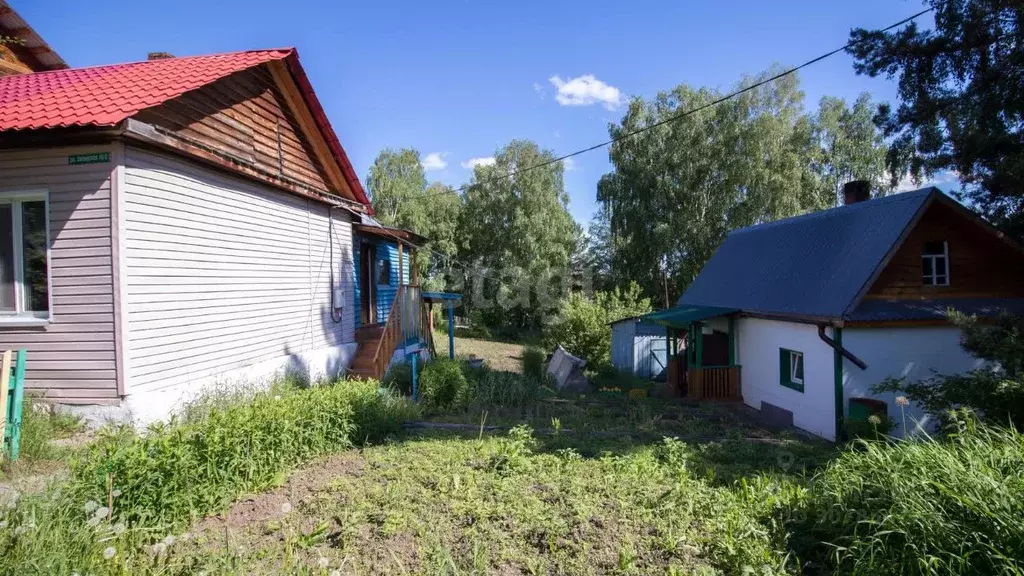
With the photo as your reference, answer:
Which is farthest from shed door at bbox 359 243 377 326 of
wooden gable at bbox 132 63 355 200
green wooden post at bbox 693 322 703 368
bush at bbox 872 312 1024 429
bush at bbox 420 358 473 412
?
bush at bbox 872 312 1024 429

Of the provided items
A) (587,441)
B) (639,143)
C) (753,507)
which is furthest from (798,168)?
(753,507)

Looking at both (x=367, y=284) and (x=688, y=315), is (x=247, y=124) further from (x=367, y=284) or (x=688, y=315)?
(x=688, y=315)

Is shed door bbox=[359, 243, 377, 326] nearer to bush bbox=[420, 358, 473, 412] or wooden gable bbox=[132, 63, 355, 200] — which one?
wooden gable bbox=[132, 63, 355, 200]

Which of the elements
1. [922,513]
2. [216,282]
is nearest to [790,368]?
[922,513]

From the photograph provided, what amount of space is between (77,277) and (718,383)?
13509 mm

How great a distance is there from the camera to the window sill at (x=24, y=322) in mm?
6695

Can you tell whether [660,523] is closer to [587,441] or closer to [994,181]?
[587,441]

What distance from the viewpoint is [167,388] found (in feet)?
23.8

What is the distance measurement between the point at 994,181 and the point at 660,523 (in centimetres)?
979

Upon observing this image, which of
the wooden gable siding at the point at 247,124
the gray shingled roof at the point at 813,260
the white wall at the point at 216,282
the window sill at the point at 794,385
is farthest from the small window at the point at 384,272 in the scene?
the window sill at the point at 794,385

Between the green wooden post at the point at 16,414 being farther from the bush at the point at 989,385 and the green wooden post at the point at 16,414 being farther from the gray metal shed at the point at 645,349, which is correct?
the gray metal shed at the point at 645,349

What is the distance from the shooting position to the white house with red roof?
6594mm

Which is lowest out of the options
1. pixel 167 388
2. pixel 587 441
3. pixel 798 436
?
pixel 798 436

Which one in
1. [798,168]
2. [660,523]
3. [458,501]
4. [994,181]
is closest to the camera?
[660,523]
